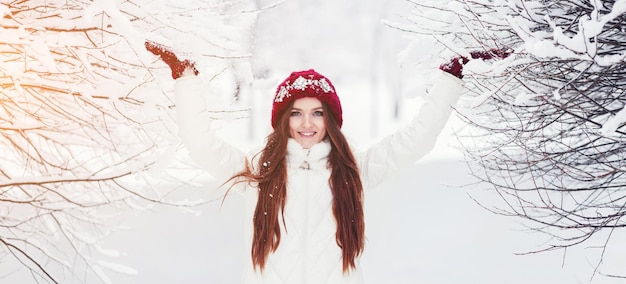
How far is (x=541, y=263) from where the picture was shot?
23.9ft

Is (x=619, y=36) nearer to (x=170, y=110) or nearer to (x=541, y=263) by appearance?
(x=170, y=110)

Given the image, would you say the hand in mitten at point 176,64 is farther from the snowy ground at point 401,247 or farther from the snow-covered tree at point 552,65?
the snowy ground at point 401,247

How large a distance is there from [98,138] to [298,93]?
7.80 ft

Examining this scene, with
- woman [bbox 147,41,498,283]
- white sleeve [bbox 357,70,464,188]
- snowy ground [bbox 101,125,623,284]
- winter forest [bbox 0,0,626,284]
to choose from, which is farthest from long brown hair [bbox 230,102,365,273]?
snowy ground [bbox 101,125,623,284]

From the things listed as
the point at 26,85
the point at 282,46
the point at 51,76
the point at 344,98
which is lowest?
the point at 26,85

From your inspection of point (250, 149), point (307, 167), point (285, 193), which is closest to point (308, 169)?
point (307, 167)

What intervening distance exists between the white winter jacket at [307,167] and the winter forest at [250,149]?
190mm

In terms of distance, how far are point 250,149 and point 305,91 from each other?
4016 millimetres

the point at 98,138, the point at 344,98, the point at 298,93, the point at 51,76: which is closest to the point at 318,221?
the point at 298,93

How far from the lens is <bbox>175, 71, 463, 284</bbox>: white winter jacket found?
2.79m

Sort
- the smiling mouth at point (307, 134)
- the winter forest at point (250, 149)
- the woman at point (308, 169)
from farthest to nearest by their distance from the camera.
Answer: the smiling mouth at point (307, 134) < the winter forest at point (250, 149) < the woman at point (308, 169)

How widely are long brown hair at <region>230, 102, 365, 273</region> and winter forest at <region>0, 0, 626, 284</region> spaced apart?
418mm

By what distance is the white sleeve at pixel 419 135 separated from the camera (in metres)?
2.83

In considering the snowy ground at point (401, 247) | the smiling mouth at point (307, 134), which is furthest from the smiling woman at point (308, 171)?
the snowy ground at point (401, 247)
